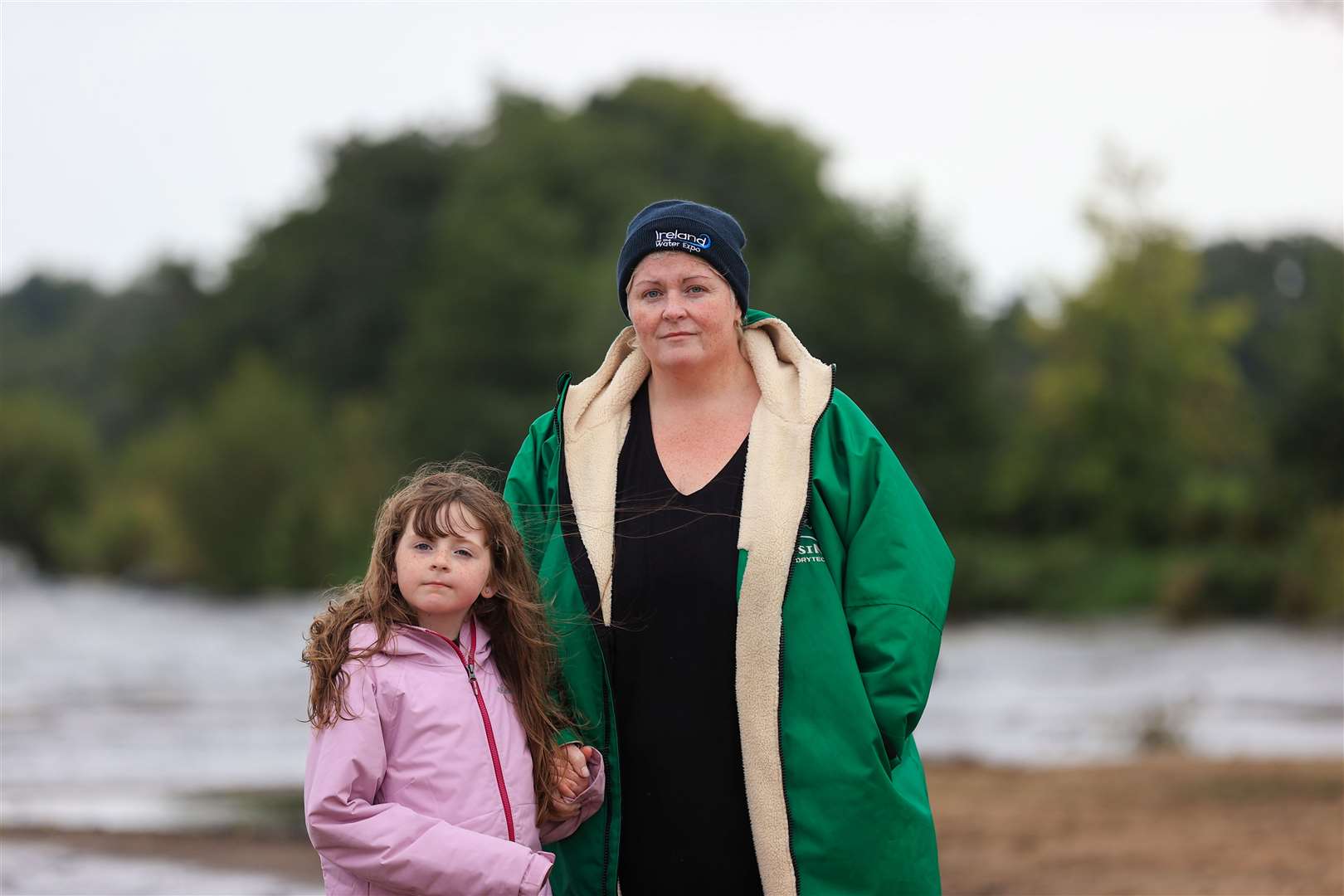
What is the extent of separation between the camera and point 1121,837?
9594 mm

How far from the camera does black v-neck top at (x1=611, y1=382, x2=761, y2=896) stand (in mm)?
3635

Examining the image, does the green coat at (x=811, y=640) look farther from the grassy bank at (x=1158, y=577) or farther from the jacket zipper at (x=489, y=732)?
the grassy bank at (x=1158, y=577)

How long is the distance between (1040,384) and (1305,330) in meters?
8.12

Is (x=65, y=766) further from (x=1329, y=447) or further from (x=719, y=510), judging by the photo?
(x=1329, y=447)

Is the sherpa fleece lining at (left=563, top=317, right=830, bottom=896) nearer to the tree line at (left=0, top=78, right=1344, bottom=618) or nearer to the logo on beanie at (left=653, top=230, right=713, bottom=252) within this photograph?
the logo on beanie at (left=653, top=230, right=713, bottom=252)

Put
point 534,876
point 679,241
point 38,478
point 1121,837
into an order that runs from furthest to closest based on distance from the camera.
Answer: point 38,478 → point 1121,837 → point 679,241 → point 534,876

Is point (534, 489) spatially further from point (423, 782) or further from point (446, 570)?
point (423, 782)

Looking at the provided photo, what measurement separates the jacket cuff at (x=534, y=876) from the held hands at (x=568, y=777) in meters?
0.22

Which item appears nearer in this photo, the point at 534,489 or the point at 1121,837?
the point at 534,489

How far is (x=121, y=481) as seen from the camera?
4738cm

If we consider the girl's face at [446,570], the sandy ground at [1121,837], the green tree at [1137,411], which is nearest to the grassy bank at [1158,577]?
the green tree at [1137,411]

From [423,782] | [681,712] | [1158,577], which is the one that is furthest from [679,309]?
[1158,577]

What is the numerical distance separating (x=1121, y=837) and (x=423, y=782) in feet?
23.6

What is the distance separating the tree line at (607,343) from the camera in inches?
1291
